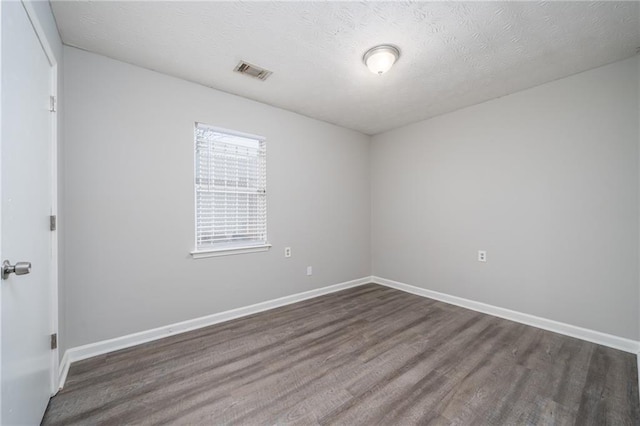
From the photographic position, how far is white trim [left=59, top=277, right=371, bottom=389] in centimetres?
207

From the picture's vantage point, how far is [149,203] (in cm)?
241

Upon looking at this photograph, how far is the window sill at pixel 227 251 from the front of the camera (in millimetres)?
2670

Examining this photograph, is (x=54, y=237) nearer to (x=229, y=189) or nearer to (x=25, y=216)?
(x=25, y=216)

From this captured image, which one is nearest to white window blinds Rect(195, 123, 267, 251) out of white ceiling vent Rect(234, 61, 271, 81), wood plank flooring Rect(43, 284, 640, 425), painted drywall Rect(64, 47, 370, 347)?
painted drywall Rect(64, 47, 370, 347)

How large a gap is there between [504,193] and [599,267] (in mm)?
1027

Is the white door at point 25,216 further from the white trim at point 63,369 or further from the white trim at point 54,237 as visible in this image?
the white trim at point 63,369

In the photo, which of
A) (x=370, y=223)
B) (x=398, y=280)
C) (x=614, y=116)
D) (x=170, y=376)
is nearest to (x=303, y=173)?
(x=370, y=223)

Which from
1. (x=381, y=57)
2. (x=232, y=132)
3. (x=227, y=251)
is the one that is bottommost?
(x=227, y=251)

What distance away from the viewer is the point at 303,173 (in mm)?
3543

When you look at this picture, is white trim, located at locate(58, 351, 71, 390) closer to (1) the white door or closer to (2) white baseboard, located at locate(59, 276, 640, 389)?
(2) white baseboard, located at locate(59, 276, 640, 389)

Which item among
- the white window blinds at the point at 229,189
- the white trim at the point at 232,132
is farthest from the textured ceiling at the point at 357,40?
the white window blinds at the point at 229,189

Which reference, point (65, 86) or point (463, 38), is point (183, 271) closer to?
point (65, 86)

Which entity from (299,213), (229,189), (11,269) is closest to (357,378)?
(11,269)

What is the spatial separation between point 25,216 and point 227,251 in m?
1.69
